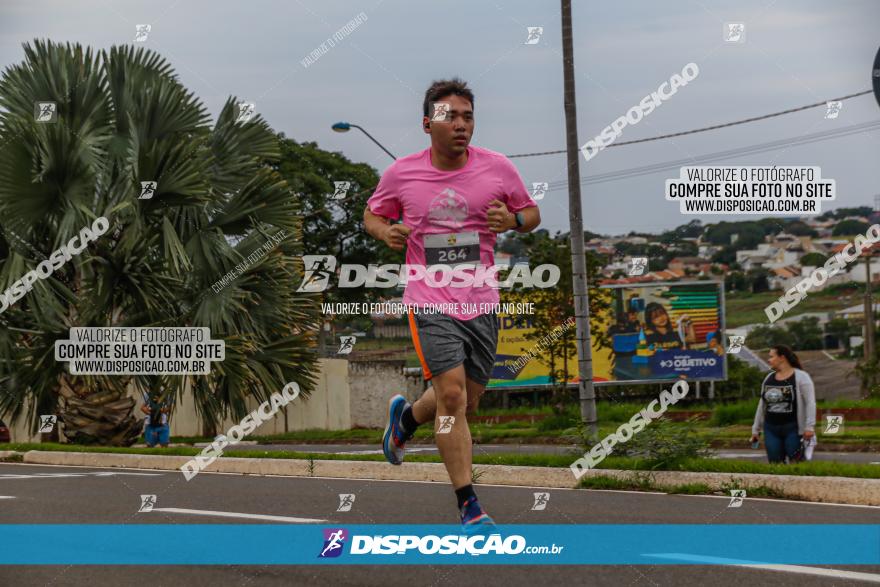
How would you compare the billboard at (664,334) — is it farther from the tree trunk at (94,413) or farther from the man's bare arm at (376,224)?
the man's bare arm at (376,224)

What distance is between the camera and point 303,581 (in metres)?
5.51

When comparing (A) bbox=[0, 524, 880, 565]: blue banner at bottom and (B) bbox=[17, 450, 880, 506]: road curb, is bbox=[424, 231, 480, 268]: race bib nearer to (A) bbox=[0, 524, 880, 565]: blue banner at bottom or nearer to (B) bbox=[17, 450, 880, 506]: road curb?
(A) bbox=[0, 524, 880, 565]: blue banner at bottom

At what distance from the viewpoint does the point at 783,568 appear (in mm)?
5254

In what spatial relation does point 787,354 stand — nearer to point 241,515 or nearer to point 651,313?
point 241,515

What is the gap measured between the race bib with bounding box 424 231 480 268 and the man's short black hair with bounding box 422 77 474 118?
A: 2.00 feet

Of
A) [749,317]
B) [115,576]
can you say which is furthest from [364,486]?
[749,317]

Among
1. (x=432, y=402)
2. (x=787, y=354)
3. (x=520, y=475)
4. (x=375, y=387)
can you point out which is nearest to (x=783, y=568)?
(x=432, y=402)

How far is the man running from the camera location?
5.84 m

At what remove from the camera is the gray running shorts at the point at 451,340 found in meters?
5.84

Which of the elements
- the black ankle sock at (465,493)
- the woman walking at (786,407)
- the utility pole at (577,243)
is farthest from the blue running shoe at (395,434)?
the woman walking at (786,407)

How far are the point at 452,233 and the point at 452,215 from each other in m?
0.09

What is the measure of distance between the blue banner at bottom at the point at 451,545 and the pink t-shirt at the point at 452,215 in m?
1.16

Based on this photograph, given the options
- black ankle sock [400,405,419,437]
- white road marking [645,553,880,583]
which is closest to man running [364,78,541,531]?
black ankle sock [400,405,419,437]

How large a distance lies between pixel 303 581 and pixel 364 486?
17.4ft
